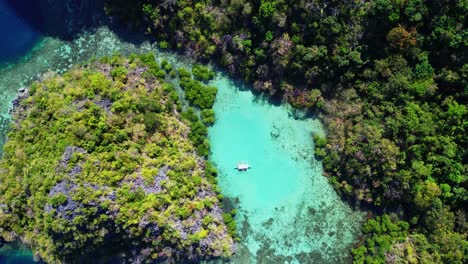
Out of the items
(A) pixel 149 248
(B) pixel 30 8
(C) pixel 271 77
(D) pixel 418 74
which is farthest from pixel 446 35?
(B) pixel 30 8

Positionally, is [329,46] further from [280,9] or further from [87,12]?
[87,12]

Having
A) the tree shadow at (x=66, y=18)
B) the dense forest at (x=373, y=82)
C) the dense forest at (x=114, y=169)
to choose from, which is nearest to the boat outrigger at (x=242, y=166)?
the dense forest at (x=114, y=169)

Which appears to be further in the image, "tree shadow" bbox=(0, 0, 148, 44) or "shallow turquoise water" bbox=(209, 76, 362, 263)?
"tree shadow" bbox=(0, 0, 148, 44)

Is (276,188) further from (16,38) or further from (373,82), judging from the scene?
(16,38)

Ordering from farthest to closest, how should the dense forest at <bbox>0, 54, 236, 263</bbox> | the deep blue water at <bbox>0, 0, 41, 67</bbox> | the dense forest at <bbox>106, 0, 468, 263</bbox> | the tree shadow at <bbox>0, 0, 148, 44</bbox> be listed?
1. the deep blue water at <bbox>0, 0, 41, 67</bbox>
2. the tree shadow at <bbox>0, 0, 148, 44</bbox>
3. the dense forest at <bbox>106, 0, 468, 263</bbox>
4. the dense forest at <bbox>0, 54, 236, 263</bbox>

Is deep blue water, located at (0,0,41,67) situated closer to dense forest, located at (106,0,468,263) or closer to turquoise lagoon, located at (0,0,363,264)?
dense forest, located at (106,0,468,263)

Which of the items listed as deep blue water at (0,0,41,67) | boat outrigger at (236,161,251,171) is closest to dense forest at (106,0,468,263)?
boat outrigger at (236,161,251,171)
